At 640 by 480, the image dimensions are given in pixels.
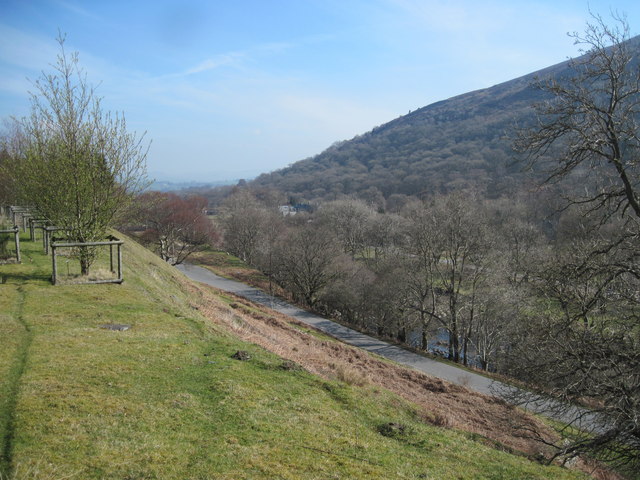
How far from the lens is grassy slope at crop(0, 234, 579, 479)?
5.70 m

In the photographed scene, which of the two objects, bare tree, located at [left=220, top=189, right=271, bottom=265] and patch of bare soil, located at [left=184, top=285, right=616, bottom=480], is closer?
patch of bare soil, located at [left=184, top=285, right=616, bottom=480]

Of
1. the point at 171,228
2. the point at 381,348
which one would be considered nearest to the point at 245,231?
the point at 171,228

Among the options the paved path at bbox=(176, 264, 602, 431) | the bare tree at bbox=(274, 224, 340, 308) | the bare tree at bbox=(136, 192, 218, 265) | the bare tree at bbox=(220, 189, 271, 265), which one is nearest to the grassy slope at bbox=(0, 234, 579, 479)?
the paved path at bbox=(176, 264, 602, 431)

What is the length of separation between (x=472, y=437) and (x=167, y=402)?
8180 millimetres

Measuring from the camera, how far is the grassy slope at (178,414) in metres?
5.70

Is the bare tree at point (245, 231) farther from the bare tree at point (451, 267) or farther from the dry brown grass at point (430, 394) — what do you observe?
the dry brown grass at point (430, 394)

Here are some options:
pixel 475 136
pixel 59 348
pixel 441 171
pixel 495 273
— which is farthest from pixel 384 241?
pixel 475 136

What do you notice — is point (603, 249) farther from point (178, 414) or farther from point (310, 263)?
point (310, 263)

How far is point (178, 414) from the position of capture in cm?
717

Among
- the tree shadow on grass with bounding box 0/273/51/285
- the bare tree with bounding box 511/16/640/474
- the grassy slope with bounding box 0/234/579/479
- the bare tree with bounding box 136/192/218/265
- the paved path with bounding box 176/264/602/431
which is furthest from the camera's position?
the bare tree with bounding box 136/192/218/265

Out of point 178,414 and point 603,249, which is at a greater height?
point 603,249

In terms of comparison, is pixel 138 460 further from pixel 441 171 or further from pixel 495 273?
pixel 441 171

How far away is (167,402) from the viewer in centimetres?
751

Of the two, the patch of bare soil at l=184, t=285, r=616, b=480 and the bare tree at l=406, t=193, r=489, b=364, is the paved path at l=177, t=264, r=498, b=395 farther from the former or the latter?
the bare tree at l=406, t=193, r=489, b=364
